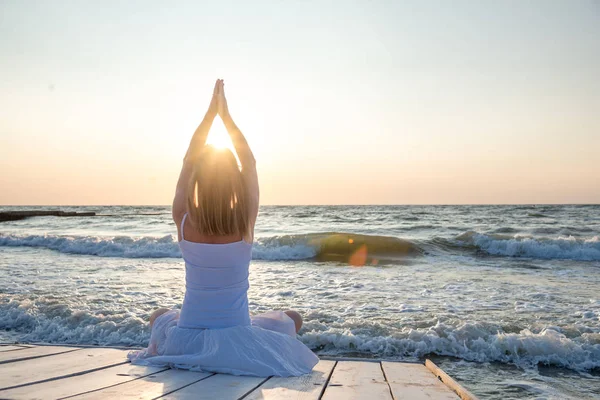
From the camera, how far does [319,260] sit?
1562cm

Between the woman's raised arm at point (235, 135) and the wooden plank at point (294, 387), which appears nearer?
the wooden plank at point (294, 387)

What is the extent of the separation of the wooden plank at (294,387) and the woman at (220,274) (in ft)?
0.31

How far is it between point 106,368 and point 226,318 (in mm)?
782

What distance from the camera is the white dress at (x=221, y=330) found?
275 cm

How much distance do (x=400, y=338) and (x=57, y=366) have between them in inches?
152

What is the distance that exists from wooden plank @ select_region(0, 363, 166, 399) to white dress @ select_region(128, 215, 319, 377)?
173 millimetres

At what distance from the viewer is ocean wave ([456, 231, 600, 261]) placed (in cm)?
1620

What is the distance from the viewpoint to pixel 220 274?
280 centimetres

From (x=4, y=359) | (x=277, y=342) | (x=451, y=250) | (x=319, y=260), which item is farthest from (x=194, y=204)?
(x=451, y=250)

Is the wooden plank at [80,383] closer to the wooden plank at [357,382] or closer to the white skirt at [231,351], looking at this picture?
the white skirt at [231,351]

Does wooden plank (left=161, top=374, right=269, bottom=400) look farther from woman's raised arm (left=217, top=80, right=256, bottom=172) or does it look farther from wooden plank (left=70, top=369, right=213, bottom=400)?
woman's raised arm (left=217, top=80, right=256, bottom=172)

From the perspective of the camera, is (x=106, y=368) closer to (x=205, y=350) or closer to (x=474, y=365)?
(x=205, y=350)

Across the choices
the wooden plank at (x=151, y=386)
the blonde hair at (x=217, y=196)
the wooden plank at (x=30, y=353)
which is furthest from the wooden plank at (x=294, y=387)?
the wooden plank at (x=30, y=353)

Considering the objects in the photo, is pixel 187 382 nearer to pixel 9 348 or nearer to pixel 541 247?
pixel 9 348
